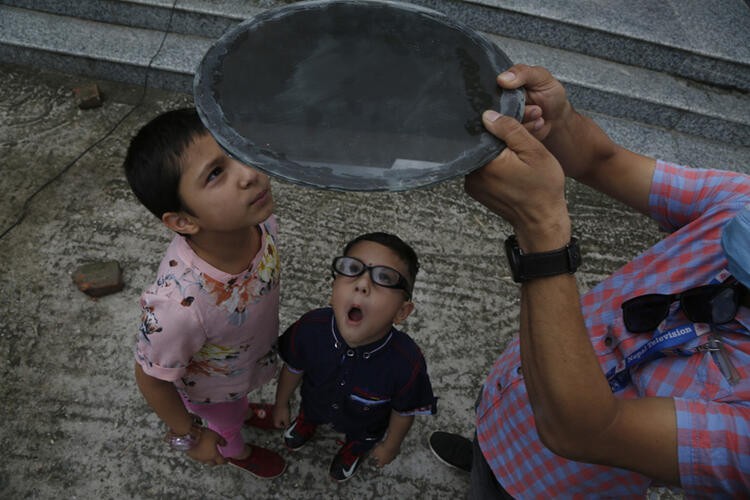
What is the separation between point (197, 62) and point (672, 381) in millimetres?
3672

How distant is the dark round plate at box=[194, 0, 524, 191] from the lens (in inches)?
41.0

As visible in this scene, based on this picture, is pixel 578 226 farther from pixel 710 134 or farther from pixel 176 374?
pixel 176 374

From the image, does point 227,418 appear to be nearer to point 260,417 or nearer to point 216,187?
point 260,417

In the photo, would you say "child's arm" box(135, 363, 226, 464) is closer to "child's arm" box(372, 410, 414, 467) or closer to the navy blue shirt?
the navy blue shirt

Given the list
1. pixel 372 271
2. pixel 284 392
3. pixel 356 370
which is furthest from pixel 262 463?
pixel 372 271

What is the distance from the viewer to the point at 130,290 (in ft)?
9.19

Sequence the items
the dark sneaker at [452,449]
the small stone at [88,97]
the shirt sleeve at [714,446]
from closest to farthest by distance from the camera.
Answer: the shirt sleeve at [714,446] → the dark sneaker at [452,449] → the small stone at [88,97]

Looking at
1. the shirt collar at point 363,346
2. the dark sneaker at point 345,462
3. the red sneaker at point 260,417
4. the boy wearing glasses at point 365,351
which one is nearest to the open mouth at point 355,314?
the boy wearing glasses at point 365,351

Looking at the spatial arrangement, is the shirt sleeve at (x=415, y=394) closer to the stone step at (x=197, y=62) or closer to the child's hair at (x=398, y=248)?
the child's hair at (x=398, y=248)

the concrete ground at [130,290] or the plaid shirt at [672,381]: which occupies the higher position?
the plaid shirt at [672,381]

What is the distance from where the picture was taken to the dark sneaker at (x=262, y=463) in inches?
89.0

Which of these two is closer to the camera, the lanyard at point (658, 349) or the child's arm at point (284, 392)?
the lanyard at point (658, 349)

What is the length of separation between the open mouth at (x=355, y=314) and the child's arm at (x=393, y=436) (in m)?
0.47

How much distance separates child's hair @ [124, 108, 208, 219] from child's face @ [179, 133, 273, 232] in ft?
0.07
